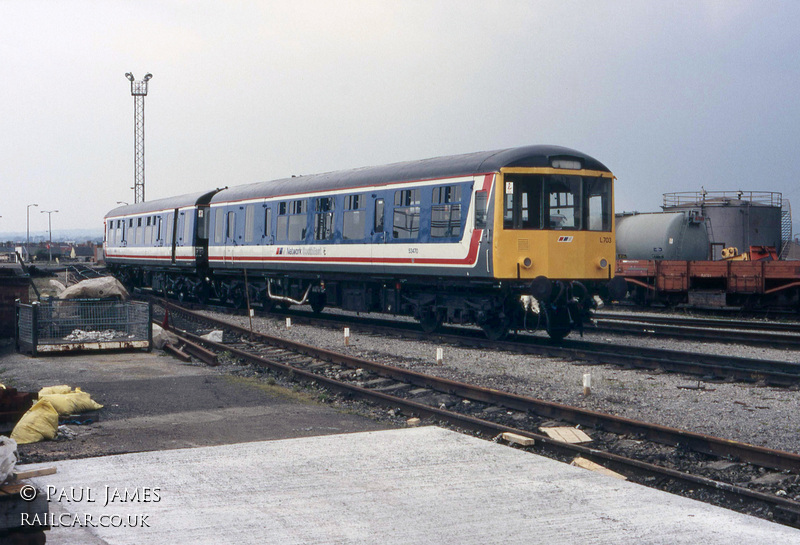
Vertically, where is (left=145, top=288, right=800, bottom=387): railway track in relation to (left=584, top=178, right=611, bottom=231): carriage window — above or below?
below

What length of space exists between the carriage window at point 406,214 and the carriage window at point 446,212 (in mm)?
600

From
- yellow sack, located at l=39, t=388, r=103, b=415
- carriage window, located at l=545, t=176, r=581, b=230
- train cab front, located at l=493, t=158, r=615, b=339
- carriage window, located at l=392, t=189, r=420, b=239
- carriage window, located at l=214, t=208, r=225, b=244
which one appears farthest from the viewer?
carriage window, located at l=214, t=208, r=225, b=244

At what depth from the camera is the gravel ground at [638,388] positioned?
8.88 m

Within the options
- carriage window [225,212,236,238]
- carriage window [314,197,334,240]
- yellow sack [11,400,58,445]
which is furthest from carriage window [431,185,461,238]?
carriage window [225,212,236,238]

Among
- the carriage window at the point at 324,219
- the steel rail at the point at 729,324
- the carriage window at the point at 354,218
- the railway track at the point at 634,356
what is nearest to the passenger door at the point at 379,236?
the carriage window at the point at 354,218

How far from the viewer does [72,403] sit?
9.41m

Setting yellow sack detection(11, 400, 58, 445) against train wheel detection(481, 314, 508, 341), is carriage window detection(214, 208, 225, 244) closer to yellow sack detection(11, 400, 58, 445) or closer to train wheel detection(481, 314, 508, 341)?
train wheel detection(481, 314, 508, 341)

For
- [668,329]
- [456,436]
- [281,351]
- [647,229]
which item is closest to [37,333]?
[281,351]

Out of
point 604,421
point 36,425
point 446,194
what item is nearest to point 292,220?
point 446,194

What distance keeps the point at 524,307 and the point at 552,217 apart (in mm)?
1783

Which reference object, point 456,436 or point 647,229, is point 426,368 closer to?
point 456,436

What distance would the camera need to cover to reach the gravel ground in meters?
8.88

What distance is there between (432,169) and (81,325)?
296 inches

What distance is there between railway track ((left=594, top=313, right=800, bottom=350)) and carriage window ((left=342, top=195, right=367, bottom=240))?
19.9 feet
